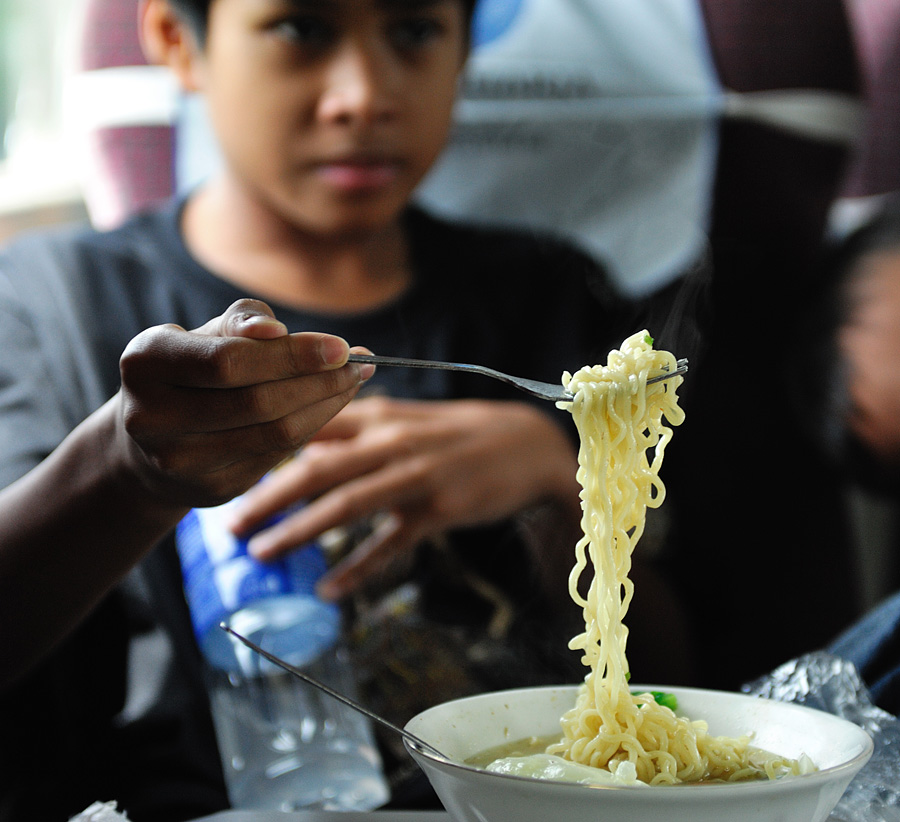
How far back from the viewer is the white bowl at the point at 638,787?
44 cm

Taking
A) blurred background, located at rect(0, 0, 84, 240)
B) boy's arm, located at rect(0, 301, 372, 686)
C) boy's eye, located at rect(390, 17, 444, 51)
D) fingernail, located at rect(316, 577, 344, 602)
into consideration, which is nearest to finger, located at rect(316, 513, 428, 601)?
fingernail, located at rect(316, 577, 344, 602)

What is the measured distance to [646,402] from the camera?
2.21ft

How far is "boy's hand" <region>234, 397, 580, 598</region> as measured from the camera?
1.01 metres

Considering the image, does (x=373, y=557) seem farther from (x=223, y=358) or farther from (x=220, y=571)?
(x=223, y=358)

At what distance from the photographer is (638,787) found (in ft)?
1.47

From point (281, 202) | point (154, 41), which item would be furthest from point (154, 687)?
point (154, 41)

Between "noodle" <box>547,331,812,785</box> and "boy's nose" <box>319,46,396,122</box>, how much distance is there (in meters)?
0.61

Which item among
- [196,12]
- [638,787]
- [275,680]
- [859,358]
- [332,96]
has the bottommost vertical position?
[275,680]

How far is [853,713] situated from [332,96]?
34.6 inches

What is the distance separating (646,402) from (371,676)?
572mm

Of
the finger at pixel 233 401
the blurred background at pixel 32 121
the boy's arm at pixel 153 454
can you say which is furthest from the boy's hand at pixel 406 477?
the blurred background at pixel 32 121

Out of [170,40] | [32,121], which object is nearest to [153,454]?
[170,40]

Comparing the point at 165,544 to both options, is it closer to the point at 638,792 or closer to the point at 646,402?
the point at 646,402

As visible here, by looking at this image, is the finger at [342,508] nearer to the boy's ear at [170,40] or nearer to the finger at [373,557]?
the finger at [373,557]
